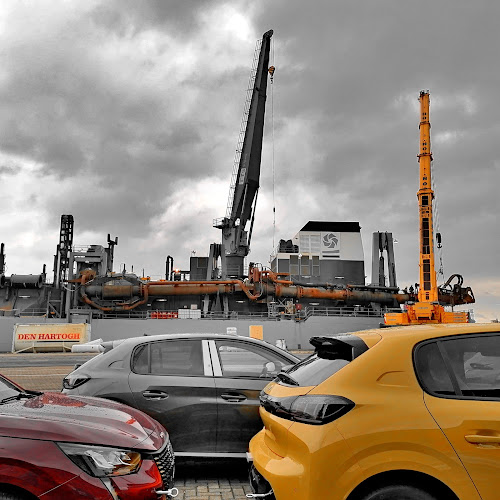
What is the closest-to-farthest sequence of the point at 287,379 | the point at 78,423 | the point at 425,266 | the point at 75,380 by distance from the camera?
1. the point at 78,423
2. the point at 287,379
3. the point at 75,380
4. the point at 425,266

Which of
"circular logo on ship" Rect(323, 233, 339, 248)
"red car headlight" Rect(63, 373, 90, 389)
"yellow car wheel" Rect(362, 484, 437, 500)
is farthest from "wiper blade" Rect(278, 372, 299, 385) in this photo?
"circular logo on ship" Rect(323, 233, 339, 248)

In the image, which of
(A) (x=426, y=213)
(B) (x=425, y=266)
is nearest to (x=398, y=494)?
(B) (x=425, y=266)

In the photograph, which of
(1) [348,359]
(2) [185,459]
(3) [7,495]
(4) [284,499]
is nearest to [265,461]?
(4) [284,499]

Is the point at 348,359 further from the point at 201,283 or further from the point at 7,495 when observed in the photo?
the point at 201,283

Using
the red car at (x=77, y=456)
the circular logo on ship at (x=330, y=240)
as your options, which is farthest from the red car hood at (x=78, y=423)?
the circular logo on ship at (x=330, y=240)

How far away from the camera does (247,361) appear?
543cm

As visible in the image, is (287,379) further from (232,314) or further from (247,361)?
(232,314)

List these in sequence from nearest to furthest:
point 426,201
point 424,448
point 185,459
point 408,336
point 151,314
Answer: point 424,448 → point 408,336 → point 185,459 → point 426,201 → point 151,314

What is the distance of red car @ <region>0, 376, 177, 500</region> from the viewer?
8.42 feet

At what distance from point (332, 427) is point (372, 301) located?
3723 cm

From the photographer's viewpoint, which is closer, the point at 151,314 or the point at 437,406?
the point at 437,406

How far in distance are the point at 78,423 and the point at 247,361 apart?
2.66 metres

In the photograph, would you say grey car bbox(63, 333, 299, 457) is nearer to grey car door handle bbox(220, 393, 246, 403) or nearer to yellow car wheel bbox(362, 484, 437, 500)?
grey car door handle bbox(220, 393, 246, 403)

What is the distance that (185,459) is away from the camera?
15.9ft
